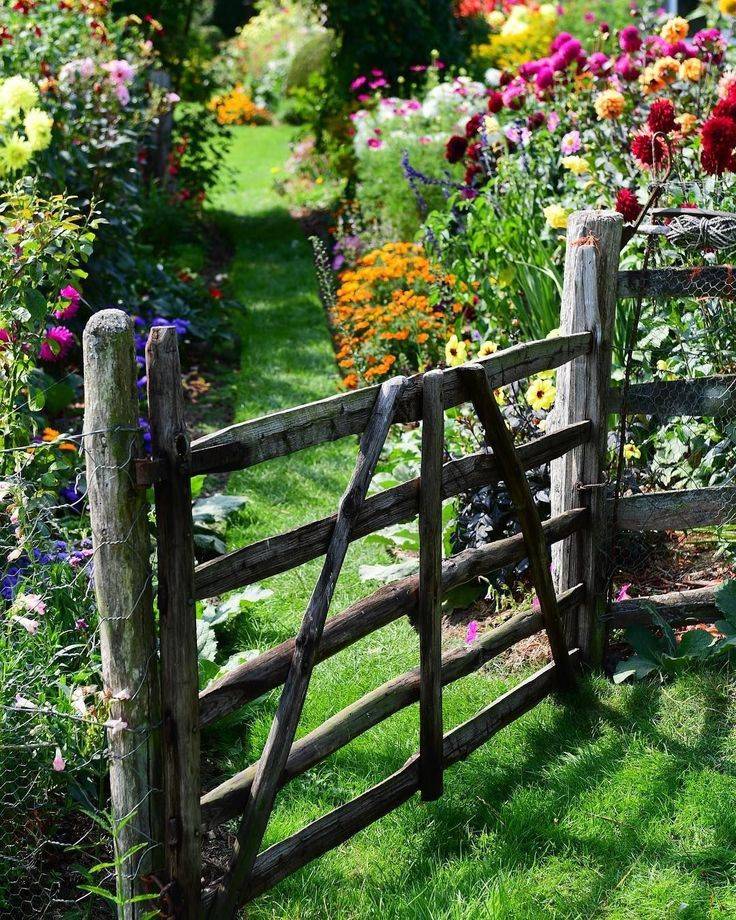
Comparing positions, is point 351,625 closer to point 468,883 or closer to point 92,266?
point 468,883

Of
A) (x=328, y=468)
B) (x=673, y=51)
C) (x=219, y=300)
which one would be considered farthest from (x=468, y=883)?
(x=219, y=300)

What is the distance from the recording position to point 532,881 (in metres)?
2.72

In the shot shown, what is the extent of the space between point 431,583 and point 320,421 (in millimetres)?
649

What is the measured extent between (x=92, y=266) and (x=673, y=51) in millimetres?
3422

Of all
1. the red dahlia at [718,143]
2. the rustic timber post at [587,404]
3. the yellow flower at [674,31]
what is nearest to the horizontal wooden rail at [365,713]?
the rustic timber post at [587,404]

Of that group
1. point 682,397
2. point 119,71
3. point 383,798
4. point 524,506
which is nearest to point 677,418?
point 682,397

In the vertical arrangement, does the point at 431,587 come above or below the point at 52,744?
above

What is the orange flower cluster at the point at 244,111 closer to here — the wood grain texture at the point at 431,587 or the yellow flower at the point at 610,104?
the yellow flower at the point at 610,104

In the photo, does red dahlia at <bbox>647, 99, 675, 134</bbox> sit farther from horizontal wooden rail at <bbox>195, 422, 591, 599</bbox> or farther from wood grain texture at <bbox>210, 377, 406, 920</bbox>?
wood grain texture at <bbox>210, 377, 406, 920</bbox>

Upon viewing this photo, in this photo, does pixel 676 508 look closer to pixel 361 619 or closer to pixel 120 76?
pixel 361 619

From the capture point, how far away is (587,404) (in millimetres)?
3471

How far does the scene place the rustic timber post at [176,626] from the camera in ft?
6.96

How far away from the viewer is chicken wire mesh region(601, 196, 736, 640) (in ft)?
11.3

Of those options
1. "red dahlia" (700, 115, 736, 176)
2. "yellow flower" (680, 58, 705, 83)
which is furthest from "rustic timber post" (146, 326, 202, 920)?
"yellow flower" (680, 58, 705, 83)
